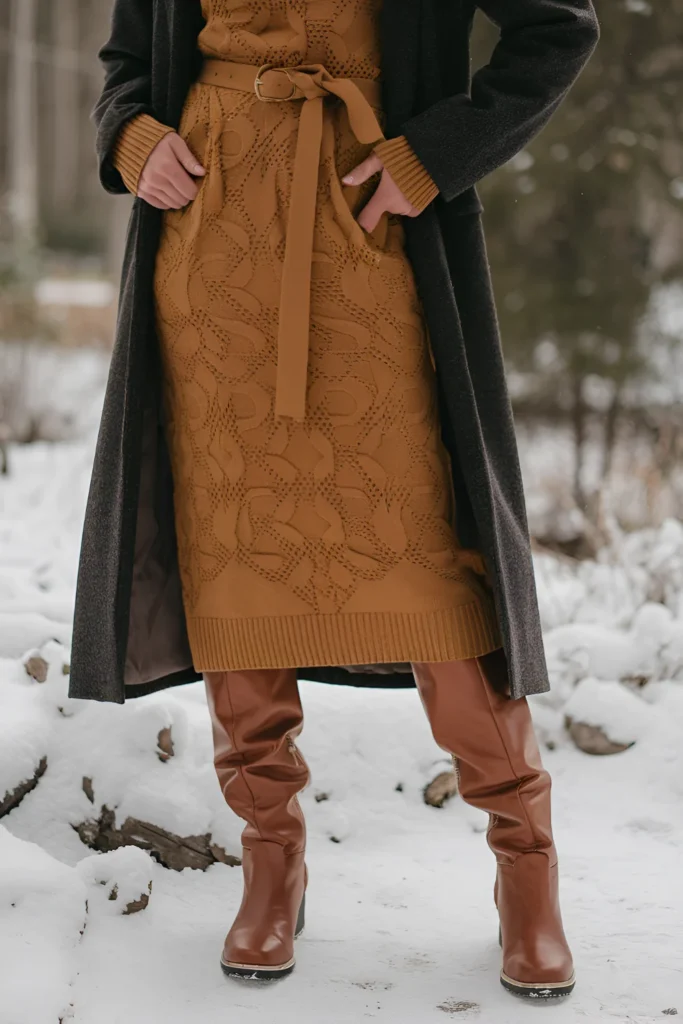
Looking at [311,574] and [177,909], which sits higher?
[311,574]

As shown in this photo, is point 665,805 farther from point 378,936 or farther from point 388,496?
point 388,496

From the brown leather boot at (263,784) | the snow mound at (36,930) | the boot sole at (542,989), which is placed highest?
the brown leather boot at (263,784)

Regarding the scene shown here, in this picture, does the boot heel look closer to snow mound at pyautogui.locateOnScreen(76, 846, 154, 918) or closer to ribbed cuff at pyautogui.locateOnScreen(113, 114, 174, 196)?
snow mound at pyautogui.locateOnScreen(76, 846, 154, 918)

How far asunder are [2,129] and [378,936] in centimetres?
992

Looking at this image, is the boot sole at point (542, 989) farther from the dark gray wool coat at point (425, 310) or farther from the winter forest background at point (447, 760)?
the dark gray wool coat at point (425, 310)

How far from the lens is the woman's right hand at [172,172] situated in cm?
156

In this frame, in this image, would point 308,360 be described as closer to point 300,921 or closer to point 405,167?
point 405,167

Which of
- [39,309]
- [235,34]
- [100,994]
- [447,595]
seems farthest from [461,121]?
[39,309]

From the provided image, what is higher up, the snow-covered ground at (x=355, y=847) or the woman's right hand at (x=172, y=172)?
the woman's right hand at (x=172, y=172)

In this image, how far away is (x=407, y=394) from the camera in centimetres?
156

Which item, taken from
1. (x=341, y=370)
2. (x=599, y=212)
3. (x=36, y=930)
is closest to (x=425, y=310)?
(x=341, y=370)

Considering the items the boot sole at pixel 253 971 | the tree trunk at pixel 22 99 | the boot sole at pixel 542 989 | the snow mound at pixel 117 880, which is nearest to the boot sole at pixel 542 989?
the boot sole at pixel 542 989

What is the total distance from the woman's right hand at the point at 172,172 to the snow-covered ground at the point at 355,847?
1.03 m

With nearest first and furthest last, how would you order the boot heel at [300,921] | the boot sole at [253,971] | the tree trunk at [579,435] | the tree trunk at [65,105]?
the boot sole at [253,971] < the boot heel at [300,921] < the tree trunk at [579,435] < the tree trunk at [65,105]
